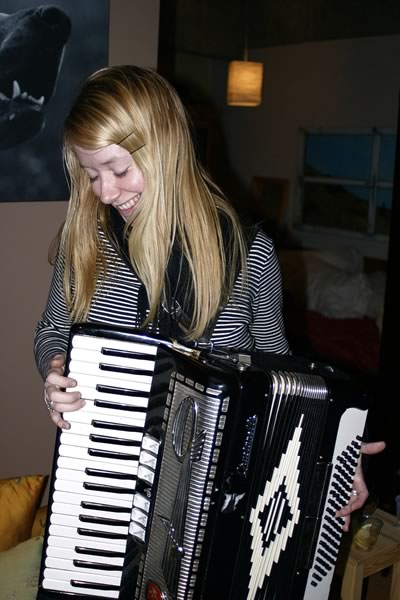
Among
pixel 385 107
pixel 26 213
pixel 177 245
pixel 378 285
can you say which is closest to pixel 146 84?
pixel 177 245

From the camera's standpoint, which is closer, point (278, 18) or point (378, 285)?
point (378, 285)

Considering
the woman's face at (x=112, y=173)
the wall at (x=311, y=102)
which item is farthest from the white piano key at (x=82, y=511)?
the wall at (x=311, y=102)

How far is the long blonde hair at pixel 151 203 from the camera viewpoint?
1.49 m

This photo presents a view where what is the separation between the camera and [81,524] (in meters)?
1.47

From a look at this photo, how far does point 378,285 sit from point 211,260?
373 cm

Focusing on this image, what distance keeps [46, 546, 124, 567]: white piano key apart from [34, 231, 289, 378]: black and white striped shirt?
0.36m

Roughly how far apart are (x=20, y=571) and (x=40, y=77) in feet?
5.01

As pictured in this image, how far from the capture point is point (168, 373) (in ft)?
4.59

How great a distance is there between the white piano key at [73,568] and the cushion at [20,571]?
542mm

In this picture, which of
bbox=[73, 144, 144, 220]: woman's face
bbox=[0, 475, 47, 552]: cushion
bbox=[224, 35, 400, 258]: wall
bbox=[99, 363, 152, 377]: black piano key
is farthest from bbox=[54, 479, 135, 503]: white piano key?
bbox=[224, 35, 400, 258]: wall

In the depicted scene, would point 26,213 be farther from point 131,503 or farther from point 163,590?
point 163,590

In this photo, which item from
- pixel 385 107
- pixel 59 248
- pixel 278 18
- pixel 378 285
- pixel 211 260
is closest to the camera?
pixel 211 260

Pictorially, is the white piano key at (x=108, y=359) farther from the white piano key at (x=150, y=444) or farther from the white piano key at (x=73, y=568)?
the white piano key at (x=73, y=568)

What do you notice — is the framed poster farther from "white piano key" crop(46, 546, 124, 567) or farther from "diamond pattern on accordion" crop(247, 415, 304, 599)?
"diamond pattern on accordion" crop(247, 415, 304, 599)
